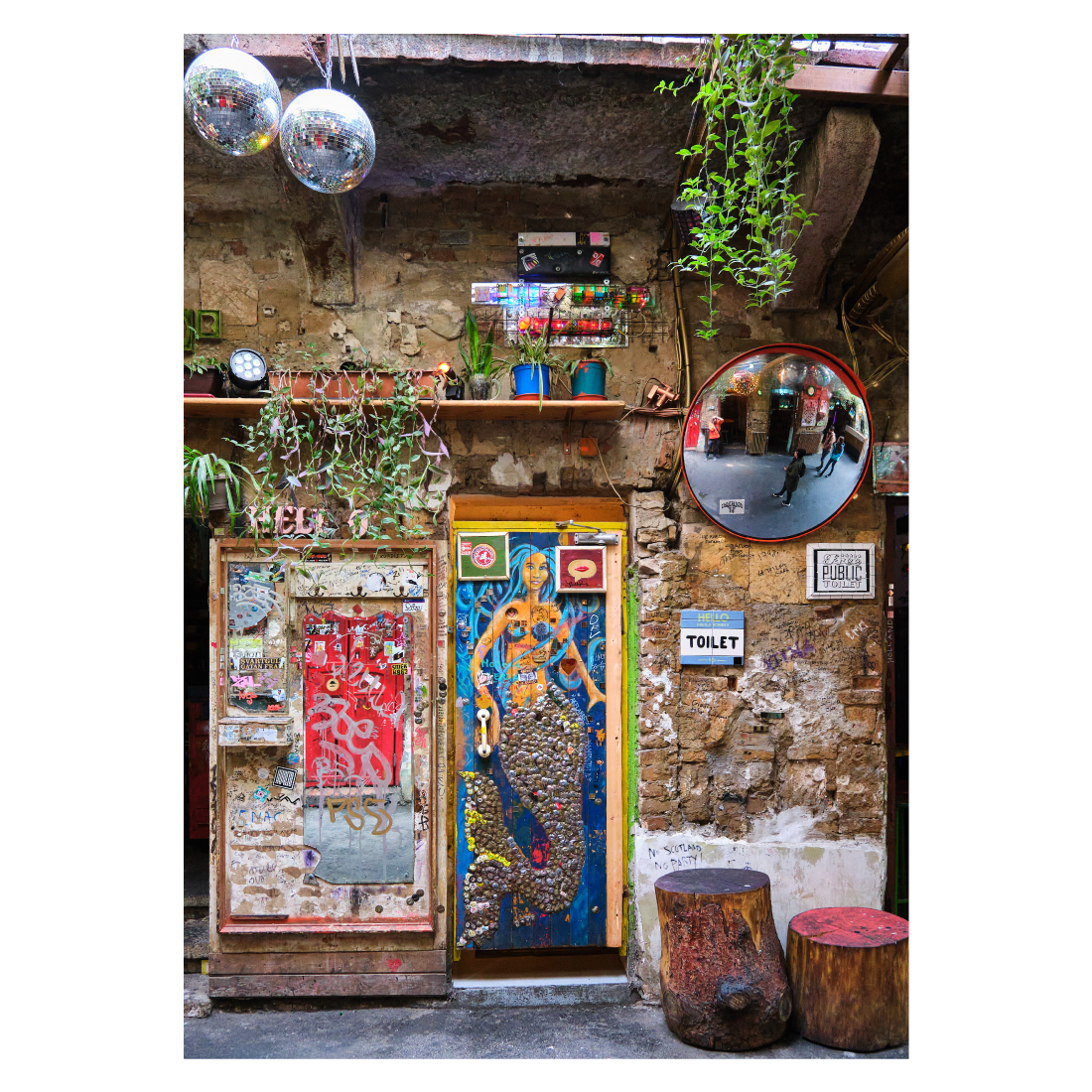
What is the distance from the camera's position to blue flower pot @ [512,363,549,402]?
3.34 meters

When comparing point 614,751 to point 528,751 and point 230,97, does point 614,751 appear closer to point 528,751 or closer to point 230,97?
point 528,751

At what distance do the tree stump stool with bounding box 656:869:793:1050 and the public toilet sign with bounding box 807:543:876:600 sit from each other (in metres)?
1.33

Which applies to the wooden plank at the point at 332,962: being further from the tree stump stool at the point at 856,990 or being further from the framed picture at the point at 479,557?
the framed picture at the point at 479,557

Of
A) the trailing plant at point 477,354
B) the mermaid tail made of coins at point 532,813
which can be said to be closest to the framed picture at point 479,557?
the mermaid tail made of coins at point 532,813

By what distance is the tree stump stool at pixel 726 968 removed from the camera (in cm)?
289

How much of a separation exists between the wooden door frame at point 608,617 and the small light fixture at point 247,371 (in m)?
1.01

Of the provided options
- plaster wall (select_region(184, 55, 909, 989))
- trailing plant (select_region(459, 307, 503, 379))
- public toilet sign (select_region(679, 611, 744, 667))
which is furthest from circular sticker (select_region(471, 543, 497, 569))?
public toilet sign (select_region(679, 611, 744, 667))

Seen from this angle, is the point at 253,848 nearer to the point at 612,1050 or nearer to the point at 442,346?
the point at 612,1050

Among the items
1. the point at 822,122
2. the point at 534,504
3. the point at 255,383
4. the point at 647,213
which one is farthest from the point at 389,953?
the point at 822,122

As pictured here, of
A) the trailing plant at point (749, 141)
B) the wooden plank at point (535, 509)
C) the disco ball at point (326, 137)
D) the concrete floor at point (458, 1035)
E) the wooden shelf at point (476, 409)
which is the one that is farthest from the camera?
the wooden plank at point (535, 509)

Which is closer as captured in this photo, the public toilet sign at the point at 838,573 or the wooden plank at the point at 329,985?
the wooden plank at the point at 329,985

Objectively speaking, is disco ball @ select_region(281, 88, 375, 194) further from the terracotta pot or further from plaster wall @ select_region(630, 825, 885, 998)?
plaster wall @ select_region(630, 825, 885, 998)

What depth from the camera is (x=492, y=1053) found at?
299 cm

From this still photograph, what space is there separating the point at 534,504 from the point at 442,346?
34.1 inches
